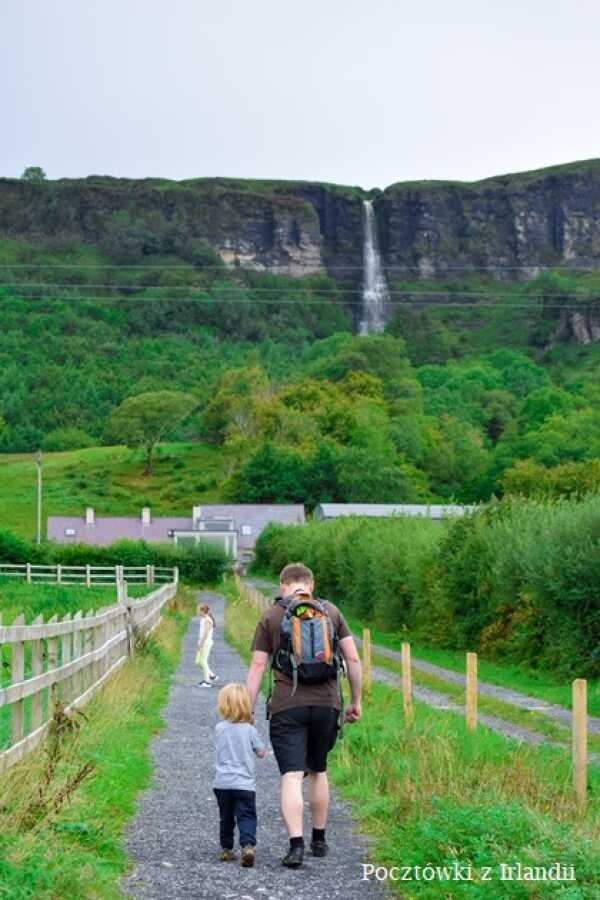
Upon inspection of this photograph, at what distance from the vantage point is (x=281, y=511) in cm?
9481

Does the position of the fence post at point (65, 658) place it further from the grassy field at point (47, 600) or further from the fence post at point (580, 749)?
the grassy field at point (47, 600)

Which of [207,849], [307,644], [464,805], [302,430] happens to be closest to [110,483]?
[302,430]

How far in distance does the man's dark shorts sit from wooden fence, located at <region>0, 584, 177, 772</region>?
1.72 metres

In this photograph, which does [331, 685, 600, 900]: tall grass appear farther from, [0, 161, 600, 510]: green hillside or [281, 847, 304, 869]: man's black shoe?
[0, 161, 600, 510]: green hillside

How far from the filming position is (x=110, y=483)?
118812mm

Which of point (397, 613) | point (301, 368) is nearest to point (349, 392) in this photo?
point (301, 368)

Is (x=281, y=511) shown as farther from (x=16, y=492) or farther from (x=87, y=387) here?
(x=87, y=387)

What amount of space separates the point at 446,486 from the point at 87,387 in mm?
63960

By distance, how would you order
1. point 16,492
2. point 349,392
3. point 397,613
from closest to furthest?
1. point 397,613
2. point 16,492
3. point 349,392

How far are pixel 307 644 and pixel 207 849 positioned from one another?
1.68 meters

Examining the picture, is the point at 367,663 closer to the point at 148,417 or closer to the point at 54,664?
the point at 54,664

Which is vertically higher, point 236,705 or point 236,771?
point 236,705

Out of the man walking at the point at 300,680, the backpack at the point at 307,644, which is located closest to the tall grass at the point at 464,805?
the man walking at the point at 300,680

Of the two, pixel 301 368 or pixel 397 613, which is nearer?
pixel 397 613
